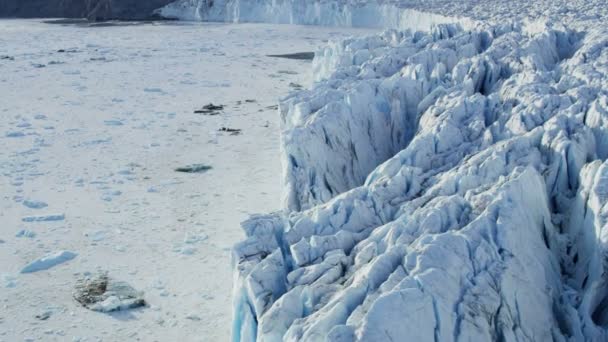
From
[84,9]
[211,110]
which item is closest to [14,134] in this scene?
[211,110]

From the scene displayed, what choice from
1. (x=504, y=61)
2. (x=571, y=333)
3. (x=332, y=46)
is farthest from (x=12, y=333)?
(x=332, y=46)

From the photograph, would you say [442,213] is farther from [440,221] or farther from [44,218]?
[44,218]

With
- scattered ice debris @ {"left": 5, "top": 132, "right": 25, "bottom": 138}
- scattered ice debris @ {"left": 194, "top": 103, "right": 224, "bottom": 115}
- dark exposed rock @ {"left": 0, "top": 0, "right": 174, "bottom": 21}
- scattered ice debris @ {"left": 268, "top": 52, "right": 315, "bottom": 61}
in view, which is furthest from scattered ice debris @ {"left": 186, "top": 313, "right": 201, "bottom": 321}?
dark exposed rock @ {"left": 0, "top": 0, "right": 174, "bottom": 21}

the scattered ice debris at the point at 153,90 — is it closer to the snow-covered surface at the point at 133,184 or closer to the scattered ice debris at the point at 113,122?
the snow-covered surface at the point at 133,184

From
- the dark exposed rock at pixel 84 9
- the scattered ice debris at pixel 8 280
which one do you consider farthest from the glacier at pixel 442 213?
the dark exposed rock at pixel 84 9

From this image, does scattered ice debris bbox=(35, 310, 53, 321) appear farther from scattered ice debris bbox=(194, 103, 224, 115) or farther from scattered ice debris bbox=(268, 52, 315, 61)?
scattered ice debris bbox=(268, 52, 315, 61)

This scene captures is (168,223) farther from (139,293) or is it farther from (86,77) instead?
(86,77)
